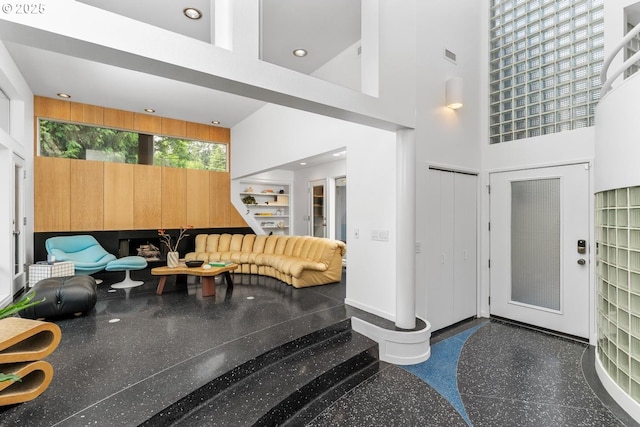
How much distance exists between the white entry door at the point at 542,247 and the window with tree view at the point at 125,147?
235 inches

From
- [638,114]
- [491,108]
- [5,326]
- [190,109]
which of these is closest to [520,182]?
[491,108]

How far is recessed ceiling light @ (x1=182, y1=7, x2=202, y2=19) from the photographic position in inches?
134

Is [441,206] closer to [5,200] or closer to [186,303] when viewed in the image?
[186,303]

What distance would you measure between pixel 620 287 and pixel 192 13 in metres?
5.00

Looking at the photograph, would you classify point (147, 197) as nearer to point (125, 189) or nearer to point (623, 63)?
point (125, 189)

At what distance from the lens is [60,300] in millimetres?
3354

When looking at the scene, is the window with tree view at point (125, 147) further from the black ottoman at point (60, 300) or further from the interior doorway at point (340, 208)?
the black ottoman at point (60, 300)

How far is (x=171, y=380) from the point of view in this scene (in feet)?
6.99

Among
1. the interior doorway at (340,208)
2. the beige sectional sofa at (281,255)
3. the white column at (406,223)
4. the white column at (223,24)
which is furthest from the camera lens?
the interior doorway at (340,208)

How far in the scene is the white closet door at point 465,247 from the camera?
4.00 m

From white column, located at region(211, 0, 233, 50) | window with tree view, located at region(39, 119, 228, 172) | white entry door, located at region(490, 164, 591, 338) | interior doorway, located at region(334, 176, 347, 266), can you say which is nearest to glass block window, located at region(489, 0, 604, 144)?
white entry door, located at region(490, 164, 591, 338)

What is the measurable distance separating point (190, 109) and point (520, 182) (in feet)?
19.4

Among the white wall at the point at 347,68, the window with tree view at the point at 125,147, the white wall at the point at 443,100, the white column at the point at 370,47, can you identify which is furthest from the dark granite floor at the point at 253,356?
the window with tree view at the point at 125,147

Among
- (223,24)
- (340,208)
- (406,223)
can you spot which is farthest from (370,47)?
(340,208)
